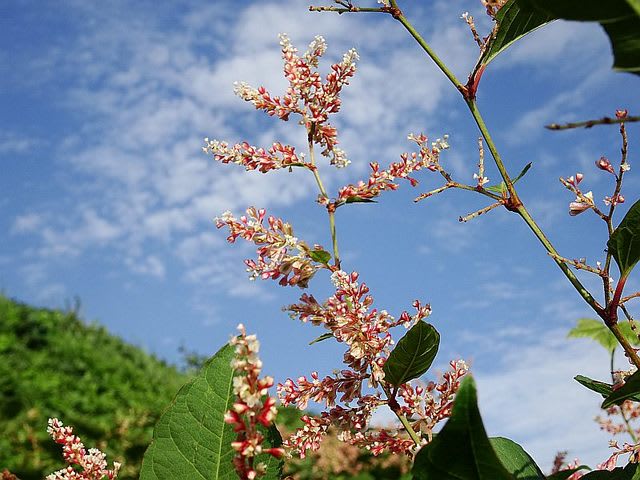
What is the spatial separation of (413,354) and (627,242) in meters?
0.42

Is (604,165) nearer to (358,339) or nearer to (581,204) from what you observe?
(581,204)

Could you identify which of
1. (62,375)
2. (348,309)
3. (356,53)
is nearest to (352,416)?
(348,309)

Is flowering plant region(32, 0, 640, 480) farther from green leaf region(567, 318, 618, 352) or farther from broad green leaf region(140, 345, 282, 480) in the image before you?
green leaf region(567, 318, 618, 352)

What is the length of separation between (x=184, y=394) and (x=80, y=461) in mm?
298

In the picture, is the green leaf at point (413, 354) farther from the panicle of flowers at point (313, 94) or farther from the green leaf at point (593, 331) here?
the green leaf at point (593, 331)

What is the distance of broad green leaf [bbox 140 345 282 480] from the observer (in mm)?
1012

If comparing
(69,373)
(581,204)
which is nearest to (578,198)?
(581,204)

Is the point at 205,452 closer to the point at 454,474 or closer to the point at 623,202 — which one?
the point at 454,474

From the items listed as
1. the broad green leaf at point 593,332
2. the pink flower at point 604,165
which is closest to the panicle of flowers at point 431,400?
the pink flower at point 604,165

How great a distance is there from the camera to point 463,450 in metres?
0.70

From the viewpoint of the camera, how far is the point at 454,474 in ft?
2.36

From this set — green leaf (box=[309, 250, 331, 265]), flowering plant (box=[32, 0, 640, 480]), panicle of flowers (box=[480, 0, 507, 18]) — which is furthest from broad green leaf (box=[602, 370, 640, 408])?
panicle of flowers (box=[480, 0, 507, 18])

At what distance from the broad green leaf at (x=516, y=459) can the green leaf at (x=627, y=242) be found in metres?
0.37

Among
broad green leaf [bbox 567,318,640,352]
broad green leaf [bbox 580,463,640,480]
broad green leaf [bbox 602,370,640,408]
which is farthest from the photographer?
broad green leaf [bbox 567,318,640,352]
